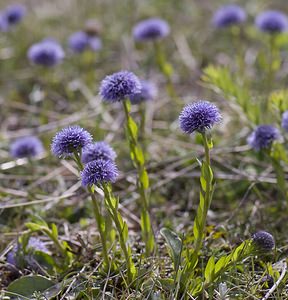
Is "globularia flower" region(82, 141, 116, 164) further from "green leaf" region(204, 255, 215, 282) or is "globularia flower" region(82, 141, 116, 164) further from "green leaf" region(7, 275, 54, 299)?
"green leaf" region(204, 255, 215, 282)

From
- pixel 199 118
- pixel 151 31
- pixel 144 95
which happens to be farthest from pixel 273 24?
pixel 199 118

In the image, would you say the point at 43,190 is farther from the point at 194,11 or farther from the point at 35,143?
the point at 194,11

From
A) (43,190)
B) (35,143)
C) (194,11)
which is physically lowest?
(43,190)

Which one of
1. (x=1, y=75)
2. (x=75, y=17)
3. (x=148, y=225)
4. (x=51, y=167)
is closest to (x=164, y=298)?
(x=148, y=225)

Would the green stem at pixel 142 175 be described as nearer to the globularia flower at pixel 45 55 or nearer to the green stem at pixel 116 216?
the green stem at pixel 116 216

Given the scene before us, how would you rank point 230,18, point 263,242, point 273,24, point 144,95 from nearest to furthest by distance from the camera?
point 263,242 → point 144,95 → point 273,24 → point 230,18

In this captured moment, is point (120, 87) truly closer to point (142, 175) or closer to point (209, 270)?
point (142, 175)
